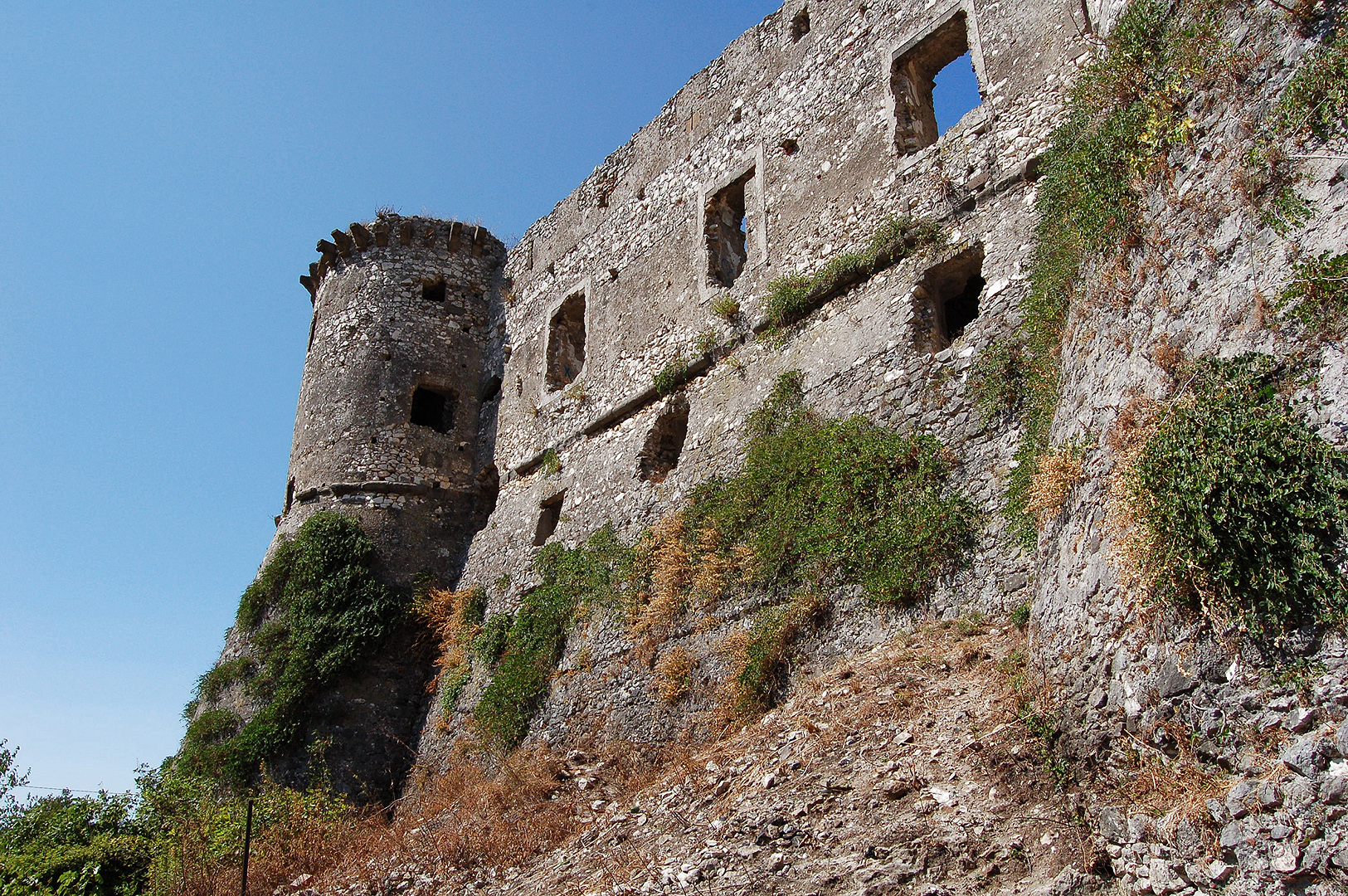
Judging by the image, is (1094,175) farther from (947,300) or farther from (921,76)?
(921,76)

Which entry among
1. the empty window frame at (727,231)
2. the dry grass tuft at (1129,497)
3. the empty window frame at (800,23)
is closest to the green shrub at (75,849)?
the empty window frame at (727,231)

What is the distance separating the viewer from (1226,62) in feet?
17.4

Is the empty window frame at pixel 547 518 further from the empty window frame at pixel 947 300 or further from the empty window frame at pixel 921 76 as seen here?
the empty window frame at pixel 921 76

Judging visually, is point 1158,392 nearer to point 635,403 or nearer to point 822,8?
point 635,403

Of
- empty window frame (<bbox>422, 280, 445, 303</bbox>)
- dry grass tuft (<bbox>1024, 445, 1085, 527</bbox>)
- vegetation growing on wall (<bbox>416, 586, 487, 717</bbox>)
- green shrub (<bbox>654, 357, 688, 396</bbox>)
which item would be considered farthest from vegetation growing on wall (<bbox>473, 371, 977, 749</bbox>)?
empty window frame (<bbox>422, 280, 445, 303</bbox>)

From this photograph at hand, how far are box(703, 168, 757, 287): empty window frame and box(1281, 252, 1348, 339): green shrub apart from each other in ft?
24.4

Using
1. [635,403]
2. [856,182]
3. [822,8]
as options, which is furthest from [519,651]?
[822,8]

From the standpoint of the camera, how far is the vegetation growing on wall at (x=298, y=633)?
11.3 m

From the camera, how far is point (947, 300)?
367 inches

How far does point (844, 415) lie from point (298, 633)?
7.36 m

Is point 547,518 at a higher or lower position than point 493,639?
higher

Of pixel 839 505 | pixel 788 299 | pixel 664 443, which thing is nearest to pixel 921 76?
pixel 788 299

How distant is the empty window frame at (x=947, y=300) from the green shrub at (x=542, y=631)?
Answer: 3.78m

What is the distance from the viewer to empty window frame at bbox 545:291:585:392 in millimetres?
13617
